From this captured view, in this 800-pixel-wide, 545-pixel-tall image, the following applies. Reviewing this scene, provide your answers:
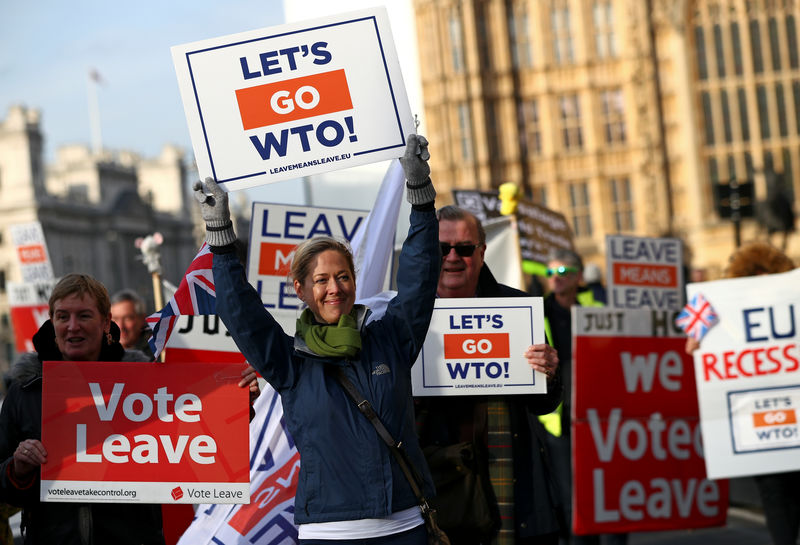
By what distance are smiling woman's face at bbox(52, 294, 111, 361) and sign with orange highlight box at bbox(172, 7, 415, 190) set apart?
0.60 metres

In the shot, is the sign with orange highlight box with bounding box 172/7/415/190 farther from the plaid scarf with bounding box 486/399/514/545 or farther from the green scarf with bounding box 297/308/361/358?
the plaid scarf with bounding box 486/399/514/545

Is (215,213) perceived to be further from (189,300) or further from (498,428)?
(498,428)

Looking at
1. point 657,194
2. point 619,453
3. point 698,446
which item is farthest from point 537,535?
point 657,194

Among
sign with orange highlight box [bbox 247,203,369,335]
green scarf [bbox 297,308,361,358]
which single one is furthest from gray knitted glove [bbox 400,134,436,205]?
sign with orange highlight box [bbox 247,203,369,335]

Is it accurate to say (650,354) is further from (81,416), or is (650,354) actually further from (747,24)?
(747,24)

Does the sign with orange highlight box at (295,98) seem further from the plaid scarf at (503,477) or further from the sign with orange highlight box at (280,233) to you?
the sign with orange highlight box at (280,233)

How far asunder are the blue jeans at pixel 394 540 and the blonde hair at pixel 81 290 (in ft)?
3.54

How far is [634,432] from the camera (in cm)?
680

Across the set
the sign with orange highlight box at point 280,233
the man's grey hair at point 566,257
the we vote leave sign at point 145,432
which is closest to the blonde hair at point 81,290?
the we vote leave sign at point 145,432

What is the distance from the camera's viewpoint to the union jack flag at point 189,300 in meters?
4.23

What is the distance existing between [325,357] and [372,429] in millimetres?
237

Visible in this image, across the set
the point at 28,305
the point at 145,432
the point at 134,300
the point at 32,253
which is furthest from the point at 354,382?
the point at 32,253

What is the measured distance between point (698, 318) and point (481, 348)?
2279 mm

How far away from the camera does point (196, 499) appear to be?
394 centimetres
